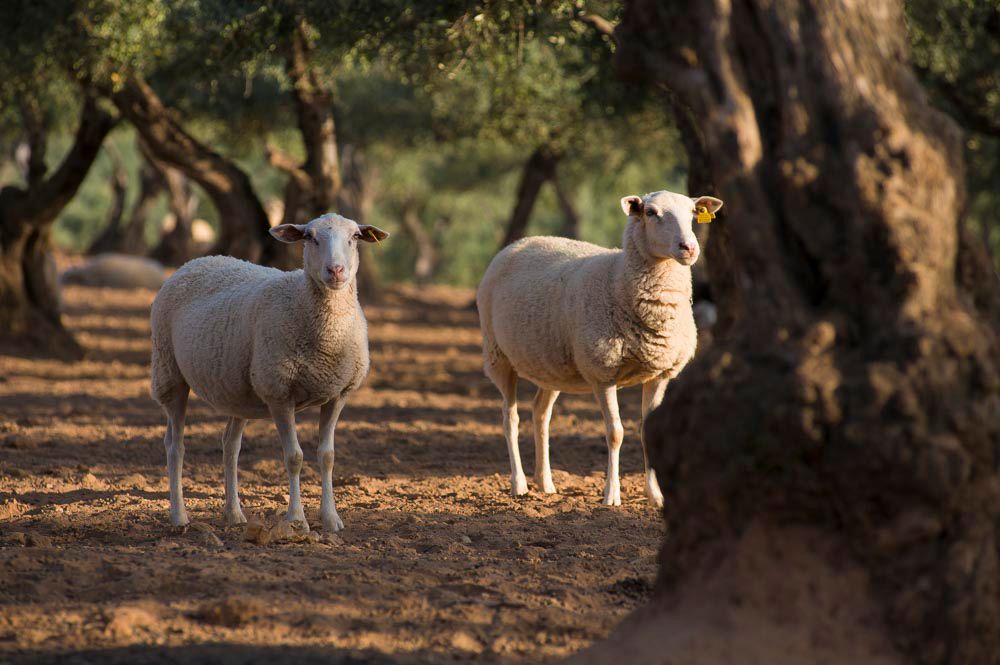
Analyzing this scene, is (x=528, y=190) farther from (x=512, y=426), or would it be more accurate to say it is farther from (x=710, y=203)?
(x=710, y=203)

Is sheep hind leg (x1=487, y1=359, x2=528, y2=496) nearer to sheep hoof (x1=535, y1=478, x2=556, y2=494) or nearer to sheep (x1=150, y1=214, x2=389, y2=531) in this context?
sheep hoof (x1=535, y1=478, x2=556, y2=494)

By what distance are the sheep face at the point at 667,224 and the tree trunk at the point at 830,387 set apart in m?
2.69

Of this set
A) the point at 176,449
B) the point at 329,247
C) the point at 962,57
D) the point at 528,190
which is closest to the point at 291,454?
the point at 176,449

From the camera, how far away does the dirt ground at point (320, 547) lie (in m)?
4.56

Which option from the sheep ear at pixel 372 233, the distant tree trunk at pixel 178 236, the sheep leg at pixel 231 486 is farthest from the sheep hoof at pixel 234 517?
the distant tree trunk at pixel 178 236

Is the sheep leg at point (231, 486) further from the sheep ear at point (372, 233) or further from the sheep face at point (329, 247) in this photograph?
the sheep ear at point (372, 233)

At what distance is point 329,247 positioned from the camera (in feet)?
21.1

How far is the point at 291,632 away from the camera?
4586 millimetres

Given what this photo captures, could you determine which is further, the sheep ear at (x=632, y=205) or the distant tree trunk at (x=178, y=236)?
the distant tree trunk at (x=178, y=236)

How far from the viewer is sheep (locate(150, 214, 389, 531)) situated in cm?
651

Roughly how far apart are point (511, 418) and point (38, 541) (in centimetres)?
353

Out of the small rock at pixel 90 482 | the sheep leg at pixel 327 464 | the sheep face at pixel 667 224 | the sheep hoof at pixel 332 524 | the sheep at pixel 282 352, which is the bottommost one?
the small rock at pixel 90 482

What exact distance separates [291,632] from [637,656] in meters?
1.45

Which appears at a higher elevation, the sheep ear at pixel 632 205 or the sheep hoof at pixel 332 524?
the sheep ear at pixel 632 205
